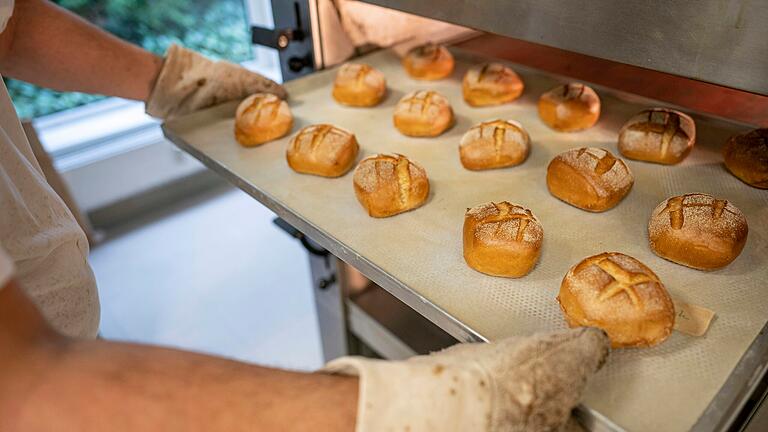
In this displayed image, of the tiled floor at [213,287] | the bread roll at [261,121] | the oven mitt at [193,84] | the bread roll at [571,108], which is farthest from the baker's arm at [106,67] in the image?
the tiled floor at [213,287]

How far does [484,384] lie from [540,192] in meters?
0.62

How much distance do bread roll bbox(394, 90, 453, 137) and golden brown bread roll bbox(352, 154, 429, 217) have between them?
0.20m

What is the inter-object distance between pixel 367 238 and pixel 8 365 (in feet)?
2.15

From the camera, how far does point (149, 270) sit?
2781 millimetres

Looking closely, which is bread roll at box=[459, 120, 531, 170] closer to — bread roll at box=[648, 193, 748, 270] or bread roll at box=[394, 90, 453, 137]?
bread roll at box=[394, 90, 453, 137]

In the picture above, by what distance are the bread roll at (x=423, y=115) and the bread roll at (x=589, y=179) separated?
329 mm

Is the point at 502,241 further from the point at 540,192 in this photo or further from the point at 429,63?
the point at 429,63

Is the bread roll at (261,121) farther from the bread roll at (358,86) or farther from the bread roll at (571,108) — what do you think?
the bread roll at (571,108)

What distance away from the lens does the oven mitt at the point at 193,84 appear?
58.9 inches

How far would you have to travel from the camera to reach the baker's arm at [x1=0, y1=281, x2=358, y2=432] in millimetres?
526

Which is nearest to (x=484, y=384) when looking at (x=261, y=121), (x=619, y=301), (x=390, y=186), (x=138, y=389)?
(x=619, y=301)

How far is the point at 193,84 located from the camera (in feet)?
4.93

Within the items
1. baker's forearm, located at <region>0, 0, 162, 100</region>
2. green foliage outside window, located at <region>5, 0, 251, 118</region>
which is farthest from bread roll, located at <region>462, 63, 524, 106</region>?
green foliage outside window, located at <region>5, 0, 251, 118</region>

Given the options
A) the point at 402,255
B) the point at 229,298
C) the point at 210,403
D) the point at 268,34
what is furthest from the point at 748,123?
the point at 229,298
